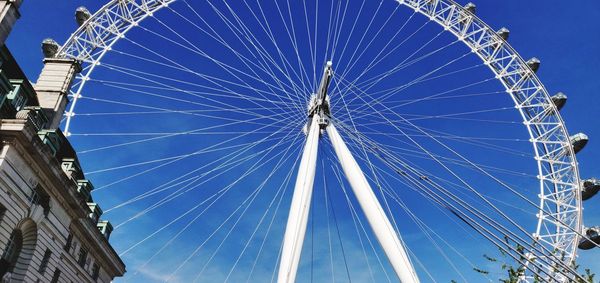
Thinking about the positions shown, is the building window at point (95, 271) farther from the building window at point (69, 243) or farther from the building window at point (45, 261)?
the building window at point (45, 261)

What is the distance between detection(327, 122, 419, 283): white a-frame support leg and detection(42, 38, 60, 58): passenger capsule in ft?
59.9

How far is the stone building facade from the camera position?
23.5 m

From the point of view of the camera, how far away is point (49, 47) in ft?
106

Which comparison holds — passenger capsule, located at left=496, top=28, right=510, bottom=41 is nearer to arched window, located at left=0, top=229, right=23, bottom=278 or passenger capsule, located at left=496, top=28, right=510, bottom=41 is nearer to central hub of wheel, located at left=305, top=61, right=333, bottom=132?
central hub of wheel, located at left=305, top=61, right=333, bottom=132

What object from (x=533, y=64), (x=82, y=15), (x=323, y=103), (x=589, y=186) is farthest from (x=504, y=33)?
(x=82, y=15)

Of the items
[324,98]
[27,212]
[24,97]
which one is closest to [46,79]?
[24,97]

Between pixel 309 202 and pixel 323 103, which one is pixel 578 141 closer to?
pixel 323 103

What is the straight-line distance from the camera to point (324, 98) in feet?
82.3

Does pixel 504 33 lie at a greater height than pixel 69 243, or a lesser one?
greater

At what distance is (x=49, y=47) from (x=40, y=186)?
10211 millimetres

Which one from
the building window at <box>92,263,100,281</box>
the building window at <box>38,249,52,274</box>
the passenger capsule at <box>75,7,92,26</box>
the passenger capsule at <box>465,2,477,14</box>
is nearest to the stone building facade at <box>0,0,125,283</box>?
the building window at <box>38,249,52,274</box>

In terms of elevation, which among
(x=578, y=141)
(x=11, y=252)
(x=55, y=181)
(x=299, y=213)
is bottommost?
(x=299, y=213)

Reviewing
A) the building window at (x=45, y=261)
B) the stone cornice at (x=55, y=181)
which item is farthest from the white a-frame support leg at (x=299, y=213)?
the building window at (x=45, y=261)

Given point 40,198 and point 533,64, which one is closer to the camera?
point 40,198
